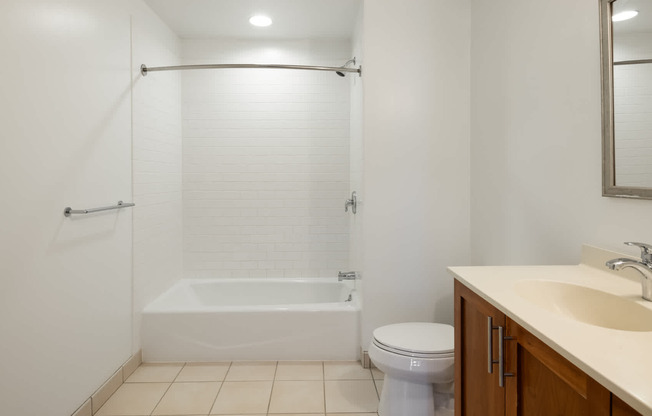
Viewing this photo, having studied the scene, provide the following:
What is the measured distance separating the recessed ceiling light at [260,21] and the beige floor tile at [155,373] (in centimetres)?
248

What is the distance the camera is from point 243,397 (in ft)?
7.37

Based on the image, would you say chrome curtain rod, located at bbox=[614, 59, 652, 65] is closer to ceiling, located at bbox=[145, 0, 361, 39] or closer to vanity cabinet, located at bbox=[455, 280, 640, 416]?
vanity cabinet, located at bbox=[455, 280, 640, 416]

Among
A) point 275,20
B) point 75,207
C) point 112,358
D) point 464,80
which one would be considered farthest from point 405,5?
point 112,358

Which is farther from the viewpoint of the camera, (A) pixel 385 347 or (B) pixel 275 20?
(B) pixel 275 20

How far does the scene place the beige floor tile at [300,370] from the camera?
248 centimetres

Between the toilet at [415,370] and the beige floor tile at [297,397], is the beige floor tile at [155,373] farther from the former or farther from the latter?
the toilet at [415,370]

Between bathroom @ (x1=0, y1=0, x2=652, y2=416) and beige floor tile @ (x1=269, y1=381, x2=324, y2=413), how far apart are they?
458 millimetres

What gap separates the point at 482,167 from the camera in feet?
7.91

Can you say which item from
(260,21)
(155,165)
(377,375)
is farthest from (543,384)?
(260,21)

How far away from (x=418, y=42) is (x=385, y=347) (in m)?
1.81

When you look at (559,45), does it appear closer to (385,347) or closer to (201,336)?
(385,347)

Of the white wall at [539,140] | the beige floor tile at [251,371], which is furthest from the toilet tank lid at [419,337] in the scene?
the beige floor tile at [251,371]

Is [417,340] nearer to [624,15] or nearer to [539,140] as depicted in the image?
[539,140]

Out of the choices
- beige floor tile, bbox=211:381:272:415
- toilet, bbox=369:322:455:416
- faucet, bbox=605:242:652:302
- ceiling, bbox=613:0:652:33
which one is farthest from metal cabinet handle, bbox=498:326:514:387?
beige floor tile, bbox=211:381:272:415
